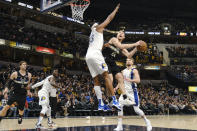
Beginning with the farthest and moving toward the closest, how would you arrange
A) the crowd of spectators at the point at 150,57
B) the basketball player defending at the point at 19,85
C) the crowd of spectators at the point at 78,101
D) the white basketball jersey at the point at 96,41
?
1. the crowd of spectators at the point at 150,57
2. the crowd of spectators at the point at 78,101
3. the basketball player defending at the point at 19,85
4. the white basketball jersey at the point at 96,41

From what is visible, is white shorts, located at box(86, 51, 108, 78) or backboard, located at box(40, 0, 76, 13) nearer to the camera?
white shorts, located at box(86, 51, 108, 78)

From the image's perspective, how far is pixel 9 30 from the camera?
19750mm

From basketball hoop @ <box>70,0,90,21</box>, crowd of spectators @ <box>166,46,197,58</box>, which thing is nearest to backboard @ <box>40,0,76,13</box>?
basketball hoop @ <box>70,0,90,21</box>

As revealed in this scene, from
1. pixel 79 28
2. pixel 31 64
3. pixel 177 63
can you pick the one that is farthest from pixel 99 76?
pixel 177 63

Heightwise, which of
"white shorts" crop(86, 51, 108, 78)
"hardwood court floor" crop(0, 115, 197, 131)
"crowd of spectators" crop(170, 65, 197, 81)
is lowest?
"hardwood court floor" crop(0, 115, 197, 131)

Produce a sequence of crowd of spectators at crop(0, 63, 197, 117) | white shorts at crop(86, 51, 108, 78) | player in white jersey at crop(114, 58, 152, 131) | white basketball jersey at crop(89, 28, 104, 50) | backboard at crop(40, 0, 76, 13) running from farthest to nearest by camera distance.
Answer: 1. crowd of spectators at crop(0, 63, 197, 117)
2. backboard at crop(40, 0, 76, 13)
3. player in white jersey at crop(114, 58, 152, 131)
4. white basketball jersey at crop(89, 28, 104, 50)
5. white shorts at crop(86, 51, 108, 78)

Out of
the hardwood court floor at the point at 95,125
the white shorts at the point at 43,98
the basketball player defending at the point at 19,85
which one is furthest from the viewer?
the white shorts at the point at 43,98

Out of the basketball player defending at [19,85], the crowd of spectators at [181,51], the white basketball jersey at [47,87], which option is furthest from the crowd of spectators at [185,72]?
the basketball player defending at [19,85]

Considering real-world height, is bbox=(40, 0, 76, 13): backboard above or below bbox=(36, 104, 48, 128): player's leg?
above

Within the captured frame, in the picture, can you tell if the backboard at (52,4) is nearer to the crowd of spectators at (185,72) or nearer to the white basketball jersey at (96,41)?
the white basketball jersey at (96,41)

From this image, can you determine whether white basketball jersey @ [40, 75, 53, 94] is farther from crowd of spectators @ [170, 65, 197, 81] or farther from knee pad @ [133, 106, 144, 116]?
crowd of spectators @ [170, 65, 197, 81]

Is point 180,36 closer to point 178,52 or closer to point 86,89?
point 178,52

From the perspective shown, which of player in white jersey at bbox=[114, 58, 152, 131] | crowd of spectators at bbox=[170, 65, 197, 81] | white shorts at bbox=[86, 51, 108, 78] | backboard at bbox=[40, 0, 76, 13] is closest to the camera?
white shorts at bbox=[86, 51, 108, 78]

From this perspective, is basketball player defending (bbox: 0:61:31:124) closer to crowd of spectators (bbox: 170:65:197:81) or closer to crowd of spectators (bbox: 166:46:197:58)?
crowd of spectators (bbox: 170:65:197:81)
